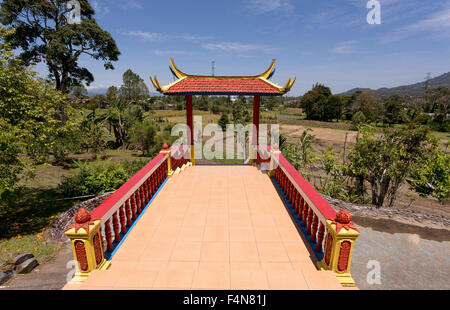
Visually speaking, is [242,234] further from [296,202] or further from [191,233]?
[296,202]

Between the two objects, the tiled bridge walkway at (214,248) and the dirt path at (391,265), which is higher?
the tiled bridge walkway at (214,248)

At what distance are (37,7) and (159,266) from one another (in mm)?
26597

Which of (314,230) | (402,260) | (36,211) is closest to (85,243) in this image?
(314,230)

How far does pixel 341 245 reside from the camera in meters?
3.43

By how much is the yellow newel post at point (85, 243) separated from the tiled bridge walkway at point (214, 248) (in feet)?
0.48

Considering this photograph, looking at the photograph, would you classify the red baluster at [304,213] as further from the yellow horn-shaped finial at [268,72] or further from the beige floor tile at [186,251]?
the yellow horn-shaped finial at [268,72]

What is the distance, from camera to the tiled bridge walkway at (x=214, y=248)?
3.58 metres

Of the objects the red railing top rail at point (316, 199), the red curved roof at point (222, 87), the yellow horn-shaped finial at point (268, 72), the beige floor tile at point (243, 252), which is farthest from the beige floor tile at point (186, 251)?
the yellow horn-shaped finial at point (268, 72)

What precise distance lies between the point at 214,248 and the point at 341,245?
224cm

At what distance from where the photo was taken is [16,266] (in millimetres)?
7902

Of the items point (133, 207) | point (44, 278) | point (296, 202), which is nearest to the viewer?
point (133, 207)

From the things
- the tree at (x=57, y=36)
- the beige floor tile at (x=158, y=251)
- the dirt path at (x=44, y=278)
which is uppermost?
the tree at (x=57, y=36)

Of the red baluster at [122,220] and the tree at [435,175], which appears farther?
the tree at [435,175]
